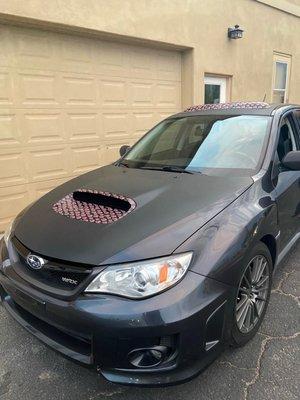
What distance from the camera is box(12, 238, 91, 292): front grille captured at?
6.10 feet

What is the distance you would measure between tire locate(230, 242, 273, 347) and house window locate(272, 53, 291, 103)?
8574 mm

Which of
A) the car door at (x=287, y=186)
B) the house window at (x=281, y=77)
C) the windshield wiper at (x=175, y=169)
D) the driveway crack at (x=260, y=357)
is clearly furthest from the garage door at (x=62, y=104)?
the house window at (x=281, y=77)

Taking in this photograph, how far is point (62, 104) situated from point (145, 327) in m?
4.35

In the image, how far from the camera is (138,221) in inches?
82.5

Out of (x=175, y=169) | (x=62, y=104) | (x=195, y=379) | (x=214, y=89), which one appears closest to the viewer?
(x=195, y=379)

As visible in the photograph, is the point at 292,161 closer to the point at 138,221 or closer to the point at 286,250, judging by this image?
the point at 286,250

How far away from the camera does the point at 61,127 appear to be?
533cm

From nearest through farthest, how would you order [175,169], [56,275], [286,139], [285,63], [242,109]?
1. [56,275]
2. [175,169]
3. [286,139]
4. [242,109]
5. [285,63]

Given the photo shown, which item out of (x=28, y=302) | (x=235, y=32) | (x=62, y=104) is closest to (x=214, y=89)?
(x=235, y=32)

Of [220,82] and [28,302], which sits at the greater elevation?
[220,82]

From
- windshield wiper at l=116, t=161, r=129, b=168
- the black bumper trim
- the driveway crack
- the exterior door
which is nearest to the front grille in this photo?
the black bumper trim

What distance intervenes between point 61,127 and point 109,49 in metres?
1.61

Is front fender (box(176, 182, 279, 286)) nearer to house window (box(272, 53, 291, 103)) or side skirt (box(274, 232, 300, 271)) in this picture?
side skirt (box(274, 232, 300, 271))

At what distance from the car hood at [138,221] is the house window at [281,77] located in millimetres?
8450
